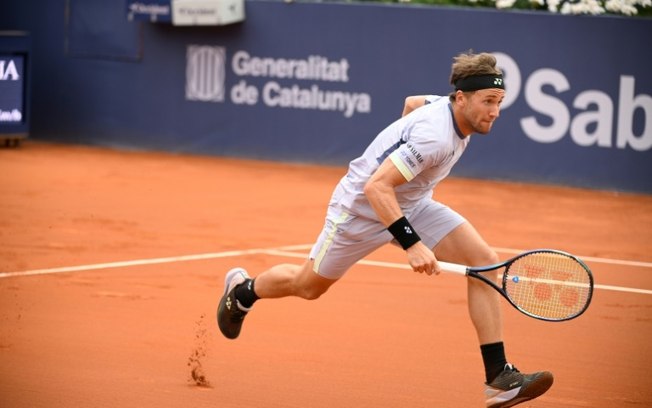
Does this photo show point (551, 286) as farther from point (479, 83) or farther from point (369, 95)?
point (369, 95)

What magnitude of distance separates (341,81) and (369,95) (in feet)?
1.53

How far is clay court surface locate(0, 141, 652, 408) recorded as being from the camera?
19.4 feet

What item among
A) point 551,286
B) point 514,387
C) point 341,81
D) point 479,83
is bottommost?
point 514,387

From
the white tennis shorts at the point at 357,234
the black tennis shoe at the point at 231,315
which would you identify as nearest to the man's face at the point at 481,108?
the white tennis shorts at the point at 357,234

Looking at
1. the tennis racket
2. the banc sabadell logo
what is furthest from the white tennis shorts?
the banc sabadell logo

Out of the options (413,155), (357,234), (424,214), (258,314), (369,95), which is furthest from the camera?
(369,95)

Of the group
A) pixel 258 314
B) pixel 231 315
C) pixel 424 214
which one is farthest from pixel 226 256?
pixel 424 214

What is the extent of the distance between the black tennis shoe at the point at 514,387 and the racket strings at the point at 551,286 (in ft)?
1.02

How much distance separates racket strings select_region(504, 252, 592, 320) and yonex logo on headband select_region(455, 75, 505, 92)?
0.85 metres

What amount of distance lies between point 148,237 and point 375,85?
639 cm

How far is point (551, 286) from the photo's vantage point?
568 centimetres

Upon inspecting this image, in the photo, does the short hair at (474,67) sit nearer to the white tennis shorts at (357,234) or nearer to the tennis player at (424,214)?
the tennis player at (424,214)

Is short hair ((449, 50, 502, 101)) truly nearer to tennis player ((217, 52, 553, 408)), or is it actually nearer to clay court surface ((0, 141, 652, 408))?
tennis player ((217, 52, 553, 408))

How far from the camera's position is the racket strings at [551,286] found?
564 centimetres
